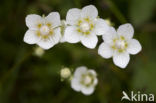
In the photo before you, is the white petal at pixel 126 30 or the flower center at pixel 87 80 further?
the flower center at pixel 87 80

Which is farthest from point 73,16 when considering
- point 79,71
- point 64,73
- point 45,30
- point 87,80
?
point 87,80

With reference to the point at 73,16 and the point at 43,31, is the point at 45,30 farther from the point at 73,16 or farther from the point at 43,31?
the point at 73,16

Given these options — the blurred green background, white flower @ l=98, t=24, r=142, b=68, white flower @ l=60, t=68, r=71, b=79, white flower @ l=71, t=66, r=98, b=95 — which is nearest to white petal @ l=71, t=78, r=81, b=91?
white flower @ l=71, t=66, r=98, b=95

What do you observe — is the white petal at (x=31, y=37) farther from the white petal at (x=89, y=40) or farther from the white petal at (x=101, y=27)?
the white petal at (x=101, y=27)

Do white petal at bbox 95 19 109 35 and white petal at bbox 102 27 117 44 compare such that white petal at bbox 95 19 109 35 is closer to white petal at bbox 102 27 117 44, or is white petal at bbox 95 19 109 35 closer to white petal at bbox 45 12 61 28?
white petal at bbox 102 27 117 44

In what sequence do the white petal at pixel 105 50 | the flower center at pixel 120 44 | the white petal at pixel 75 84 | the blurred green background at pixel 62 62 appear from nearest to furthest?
the white petal at pixel 105 50, the flower center at pixel 120 44, the white petal at pixel 75 84, the blurred green background at pixel 62 62

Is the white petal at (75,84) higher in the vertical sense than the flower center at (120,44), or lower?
lower

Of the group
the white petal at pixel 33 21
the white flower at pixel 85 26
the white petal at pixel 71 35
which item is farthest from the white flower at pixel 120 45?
the white petal at pixel 33 21

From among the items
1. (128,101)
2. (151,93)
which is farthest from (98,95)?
(151,93)

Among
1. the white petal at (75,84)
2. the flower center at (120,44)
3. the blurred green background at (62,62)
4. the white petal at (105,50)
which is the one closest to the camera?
the white petal at (105,50)
